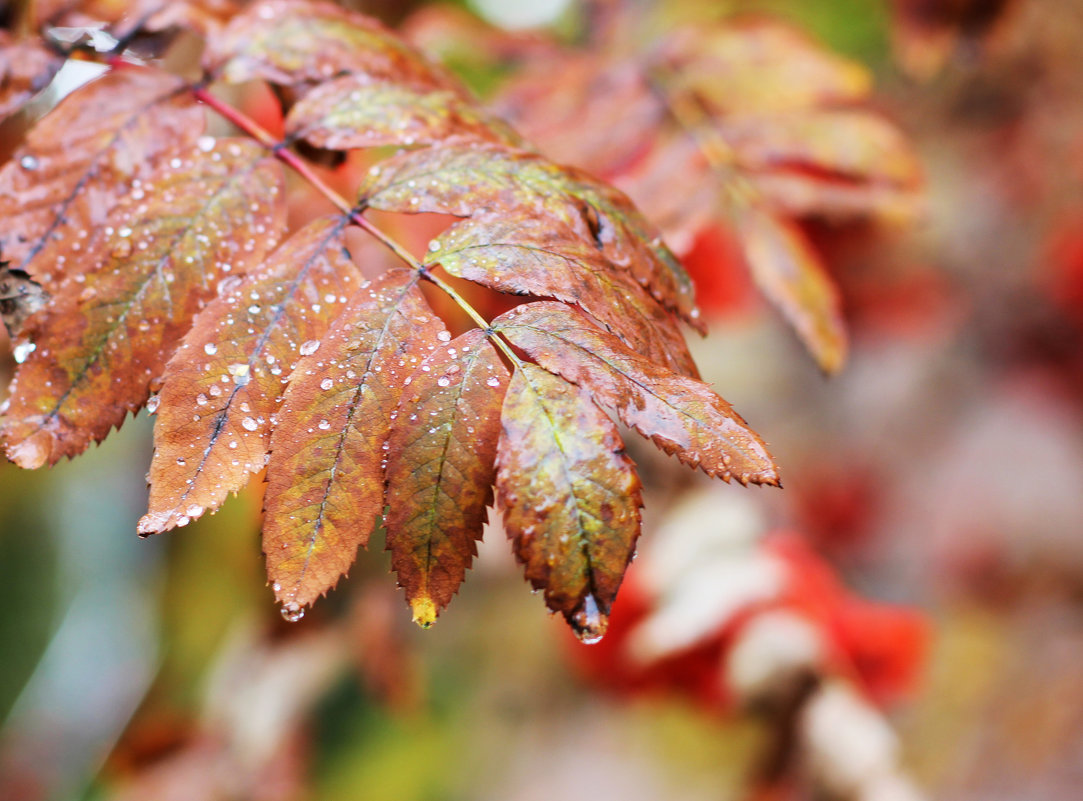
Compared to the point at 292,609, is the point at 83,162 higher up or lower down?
higher up

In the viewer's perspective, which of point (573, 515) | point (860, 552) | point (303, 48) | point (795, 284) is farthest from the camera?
point (860, 552)

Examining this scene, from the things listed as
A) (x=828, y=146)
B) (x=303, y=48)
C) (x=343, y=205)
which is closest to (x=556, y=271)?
(x=343, y=205)

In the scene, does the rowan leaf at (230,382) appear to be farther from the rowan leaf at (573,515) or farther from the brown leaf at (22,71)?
the brown leaf at (22,71)

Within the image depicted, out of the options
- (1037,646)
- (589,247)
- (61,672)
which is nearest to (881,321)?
(1037,646)

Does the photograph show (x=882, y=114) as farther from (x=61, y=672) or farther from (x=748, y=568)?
(x=61, y=672)

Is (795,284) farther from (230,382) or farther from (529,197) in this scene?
(230,382)

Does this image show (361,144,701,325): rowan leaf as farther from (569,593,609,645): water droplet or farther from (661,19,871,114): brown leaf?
(661,19,871,114): brown leaf

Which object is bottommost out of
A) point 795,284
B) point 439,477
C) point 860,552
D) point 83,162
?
point 860,552
